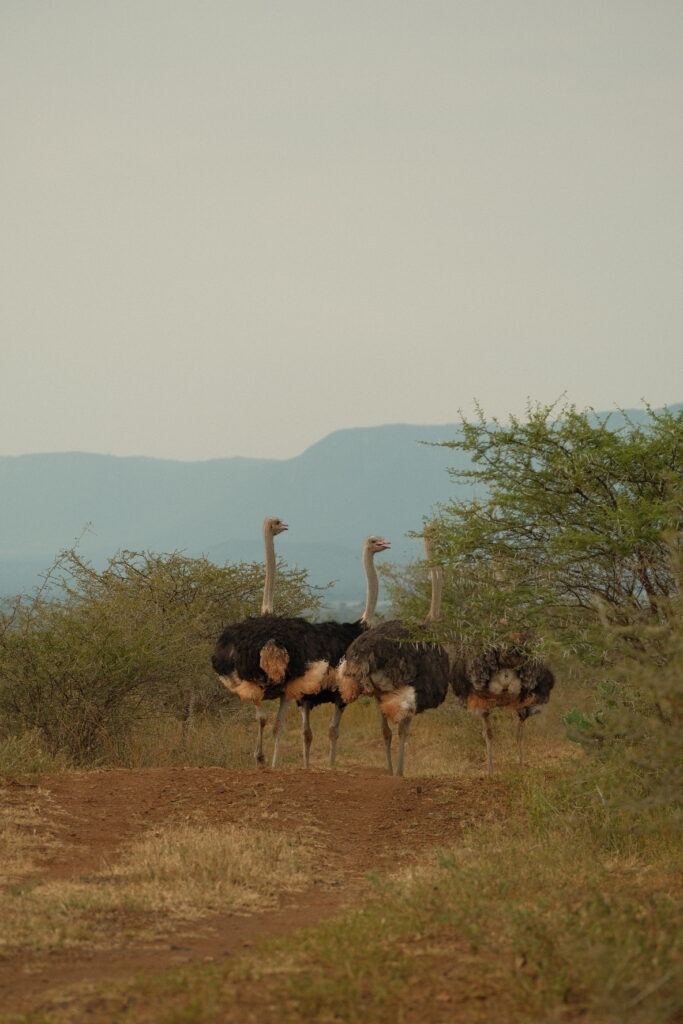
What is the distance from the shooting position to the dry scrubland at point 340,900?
524 cm

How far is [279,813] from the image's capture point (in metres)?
10.0

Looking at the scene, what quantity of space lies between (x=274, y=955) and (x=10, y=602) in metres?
Answer: 8.83

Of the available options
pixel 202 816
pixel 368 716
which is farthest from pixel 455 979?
pixel 368 716

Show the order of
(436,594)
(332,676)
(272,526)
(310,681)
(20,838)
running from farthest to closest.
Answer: (272,526), (436,594), (332,676), (310,681), (20,838)

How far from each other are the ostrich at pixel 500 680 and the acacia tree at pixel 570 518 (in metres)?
1.33

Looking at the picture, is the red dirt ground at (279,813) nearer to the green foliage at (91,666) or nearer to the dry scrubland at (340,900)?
the dry scrubland at (340,900)

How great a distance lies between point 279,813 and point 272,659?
210 cm

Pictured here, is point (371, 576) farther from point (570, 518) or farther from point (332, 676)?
point (570, 518)

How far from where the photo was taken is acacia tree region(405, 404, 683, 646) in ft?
31.8

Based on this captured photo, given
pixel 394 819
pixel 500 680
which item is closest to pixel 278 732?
pixel 500 680

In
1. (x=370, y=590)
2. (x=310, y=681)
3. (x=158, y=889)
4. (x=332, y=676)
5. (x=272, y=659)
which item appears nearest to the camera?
(x=158, y=889)

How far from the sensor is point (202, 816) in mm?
9867

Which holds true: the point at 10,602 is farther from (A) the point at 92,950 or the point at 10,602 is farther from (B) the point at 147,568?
(A) the point at 92,950

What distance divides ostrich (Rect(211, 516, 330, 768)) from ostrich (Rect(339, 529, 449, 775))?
36cm
